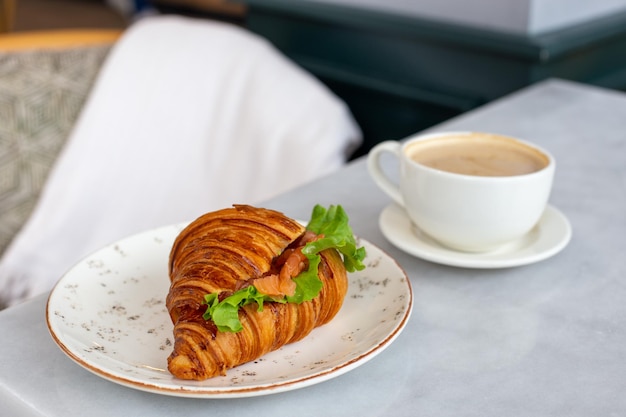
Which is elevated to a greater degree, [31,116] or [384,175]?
[384,175]

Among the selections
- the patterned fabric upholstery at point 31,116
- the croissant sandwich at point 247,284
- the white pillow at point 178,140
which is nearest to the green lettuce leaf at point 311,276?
the croissant sandwich at point 247,284

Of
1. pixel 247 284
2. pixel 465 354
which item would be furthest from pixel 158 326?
pixel 465 354

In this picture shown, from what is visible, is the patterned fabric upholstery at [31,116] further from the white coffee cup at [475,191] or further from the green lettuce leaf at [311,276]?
the green lettuce leaf at [311,276]

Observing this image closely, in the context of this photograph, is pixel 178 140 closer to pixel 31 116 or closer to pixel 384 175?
pixel 31 116

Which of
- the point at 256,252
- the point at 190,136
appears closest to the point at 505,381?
the point at 256,252

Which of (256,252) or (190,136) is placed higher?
(256,252)

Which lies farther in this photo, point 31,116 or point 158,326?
point 31,116

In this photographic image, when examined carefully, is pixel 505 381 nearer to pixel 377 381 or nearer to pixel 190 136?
pixel 377 381
